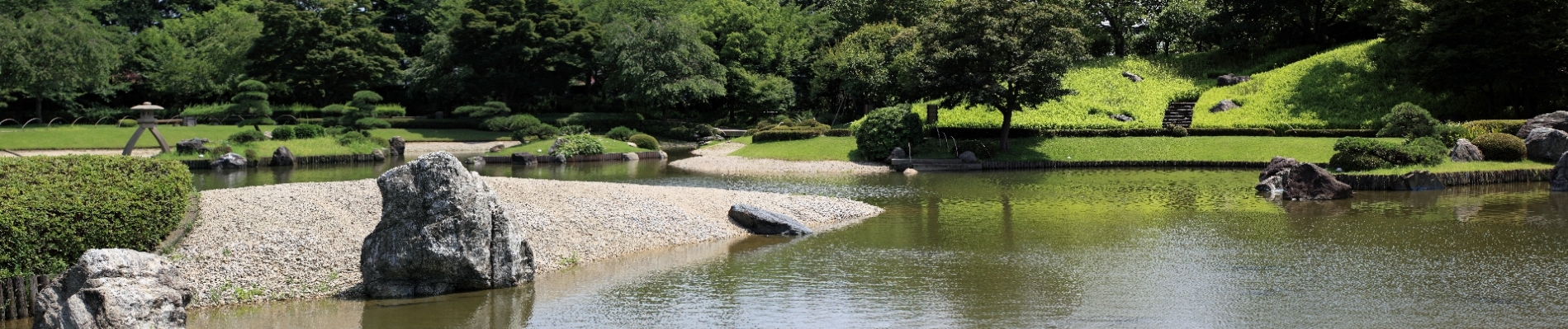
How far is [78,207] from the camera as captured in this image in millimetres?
14242

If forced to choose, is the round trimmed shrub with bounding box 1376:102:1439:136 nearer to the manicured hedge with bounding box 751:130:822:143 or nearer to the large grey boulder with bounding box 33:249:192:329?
the manicured hedge with bounding box 751:130:822:143

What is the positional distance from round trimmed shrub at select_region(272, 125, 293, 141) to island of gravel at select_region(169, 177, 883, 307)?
24177 mm

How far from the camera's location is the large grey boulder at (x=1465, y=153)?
99.5 feet

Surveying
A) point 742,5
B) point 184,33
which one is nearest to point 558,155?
point 742,5

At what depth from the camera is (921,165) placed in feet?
122

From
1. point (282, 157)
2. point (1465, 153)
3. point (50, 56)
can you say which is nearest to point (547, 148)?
point (282, 157)

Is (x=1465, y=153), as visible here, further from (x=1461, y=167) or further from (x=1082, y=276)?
(x=1082, y=276)

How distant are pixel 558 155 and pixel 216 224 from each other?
2520cm

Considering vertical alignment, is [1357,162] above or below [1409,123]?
below

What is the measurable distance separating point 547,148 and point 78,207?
29.5 m

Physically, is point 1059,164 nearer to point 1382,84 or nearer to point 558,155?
point 1382,84

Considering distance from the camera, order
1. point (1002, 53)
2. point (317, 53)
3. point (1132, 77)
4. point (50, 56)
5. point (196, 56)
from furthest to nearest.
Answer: point (196, 56), point (317, 53), point (50, 56), point (1132, 77), point (1002, 53)

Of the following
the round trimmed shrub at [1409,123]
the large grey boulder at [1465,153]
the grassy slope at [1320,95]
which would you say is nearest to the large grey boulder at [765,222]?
the large grey boulder at [1465,153]

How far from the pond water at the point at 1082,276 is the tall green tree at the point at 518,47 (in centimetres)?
3994
